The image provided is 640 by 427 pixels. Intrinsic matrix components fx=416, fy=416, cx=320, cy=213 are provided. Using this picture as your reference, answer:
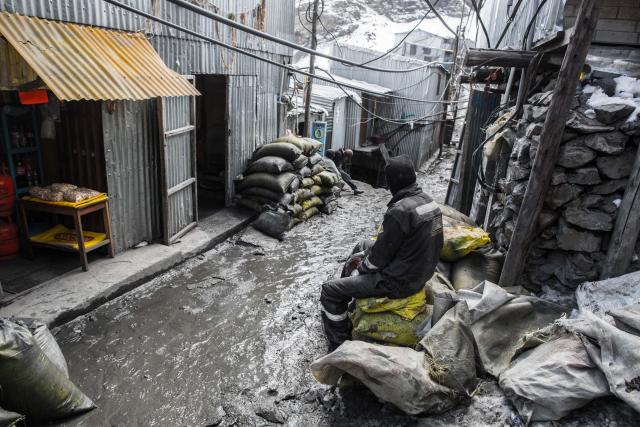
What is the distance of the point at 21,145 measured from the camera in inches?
228

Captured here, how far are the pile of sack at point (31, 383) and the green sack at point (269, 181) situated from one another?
5.52m

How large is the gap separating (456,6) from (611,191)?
196ft

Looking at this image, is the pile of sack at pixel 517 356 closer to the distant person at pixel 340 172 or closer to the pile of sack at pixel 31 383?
the pile of sack at pixel 31 383

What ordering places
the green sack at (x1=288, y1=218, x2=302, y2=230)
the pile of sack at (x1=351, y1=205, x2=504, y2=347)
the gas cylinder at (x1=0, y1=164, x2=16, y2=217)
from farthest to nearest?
the green sack at (x1=288, y1=218, x2=302, y2=230)
the gas cylinder at (x1=0, y1=164, x2=16, y2=217)
the pile of sack at (x1=351, y1=205, x2=504, y2=347)

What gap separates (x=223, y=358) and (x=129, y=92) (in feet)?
10.9

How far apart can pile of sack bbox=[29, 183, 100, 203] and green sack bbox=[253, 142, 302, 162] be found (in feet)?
14.6

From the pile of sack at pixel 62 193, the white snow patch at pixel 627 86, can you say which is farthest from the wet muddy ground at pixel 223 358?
the white snow patch at pixel 627 86

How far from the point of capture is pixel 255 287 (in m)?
6.39

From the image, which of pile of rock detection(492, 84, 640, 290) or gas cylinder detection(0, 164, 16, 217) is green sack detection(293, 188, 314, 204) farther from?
pile of rock detection(492, 84, 640, 290)

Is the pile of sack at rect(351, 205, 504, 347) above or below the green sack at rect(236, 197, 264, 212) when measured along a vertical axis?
above

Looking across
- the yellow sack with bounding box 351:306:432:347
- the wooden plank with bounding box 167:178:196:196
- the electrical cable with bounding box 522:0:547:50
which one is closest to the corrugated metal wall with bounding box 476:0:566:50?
the electrical cable with bounding box 522:0:547:50

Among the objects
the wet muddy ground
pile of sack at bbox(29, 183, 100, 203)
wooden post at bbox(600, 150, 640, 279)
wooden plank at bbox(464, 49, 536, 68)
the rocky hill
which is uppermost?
the rocky hill

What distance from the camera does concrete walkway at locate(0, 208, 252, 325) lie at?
4.70m

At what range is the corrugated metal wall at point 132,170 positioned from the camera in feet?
19.0
